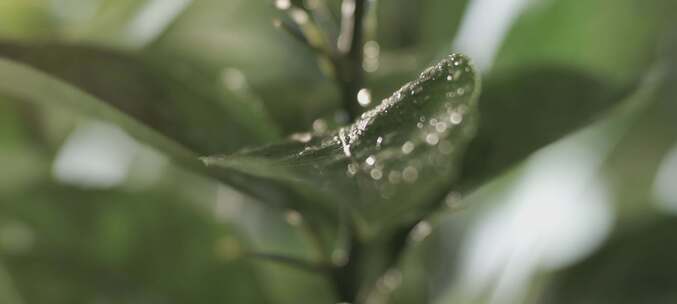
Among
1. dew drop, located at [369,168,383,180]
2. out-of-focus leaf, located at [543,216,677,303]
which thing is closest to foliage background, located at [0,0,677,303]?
out-of-focus leaf, located at [543,216,677,303]

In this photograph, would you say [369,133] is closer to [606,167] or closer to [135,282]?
[135,282]

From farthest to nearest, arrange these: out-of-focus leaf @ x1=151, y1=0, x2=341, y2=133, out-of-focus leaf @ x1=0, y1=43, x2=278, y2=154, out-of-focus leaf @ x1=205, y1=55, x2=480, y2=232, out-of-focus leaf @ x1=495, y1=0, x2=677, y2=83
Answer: out-of-focus leaf @ x1=151, y1=0, x2=341, y2=133 < out-of-focus leaf @ x1=495, y1=0, x2=677, y2=83 < out-of-focus leaf @ x1=0, y1=43, x2=278, y2=154 < out-of-focus leaf @ x1=205, y1=55, x2=480, y2=232

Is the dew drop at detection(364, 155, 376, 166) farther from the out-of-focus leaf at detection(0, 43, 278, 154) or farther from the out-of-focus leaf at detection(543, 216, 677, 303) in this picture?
the out-of-focus leaf at detection(543, 216, 677, 303)

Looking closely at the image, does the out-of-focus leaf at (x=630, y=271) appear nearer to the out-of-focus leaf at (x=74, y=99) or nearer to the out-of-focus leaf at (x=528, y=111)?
the out-of-focus leaf at (x=528, y=111)

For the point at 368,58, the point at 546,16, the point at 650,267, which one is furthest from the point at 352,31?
the point at 650,267

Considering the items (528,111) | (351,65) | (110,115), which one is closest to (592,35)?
(528,111)

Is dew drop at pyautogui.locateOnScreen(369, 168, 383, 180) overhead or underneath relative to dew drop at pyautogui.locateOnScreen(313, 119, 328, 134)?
underneath

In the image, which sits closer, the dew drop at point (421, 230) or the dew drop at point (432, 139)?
the dew drop at point (432, 139)

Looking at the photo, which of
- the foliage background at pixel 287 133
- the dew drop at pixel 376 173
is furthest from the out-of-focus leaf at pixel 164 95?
the dew drop at pixel 376 173
